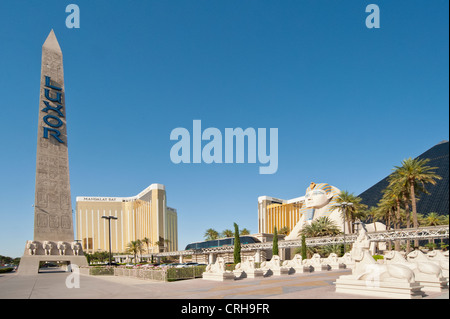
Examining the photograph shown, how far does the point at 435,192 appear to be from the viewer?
111375 mm

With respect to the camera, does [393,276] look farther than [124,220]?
No

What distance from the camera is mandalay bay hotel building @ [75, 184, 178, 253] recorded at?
147500mm

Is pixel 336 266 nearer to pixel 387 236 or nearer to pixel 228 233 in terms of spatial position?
pixel 387 236

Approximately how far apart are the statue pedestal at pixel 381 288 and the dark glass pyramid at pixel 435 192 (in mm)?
81552

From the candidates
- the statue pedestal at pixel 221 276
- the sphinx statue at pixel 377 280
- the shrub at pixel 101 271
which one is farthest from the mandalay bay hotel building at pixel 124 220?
the sphinx statue at pixel 377 280

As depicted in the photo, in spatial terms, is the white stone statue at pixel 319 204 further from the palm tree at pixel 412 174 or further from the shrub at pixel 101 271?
the shrub at pixel 101 271

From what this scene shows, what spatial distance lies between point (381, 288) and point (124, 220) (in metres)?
156

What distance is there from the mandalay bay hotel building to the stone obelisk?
318ft

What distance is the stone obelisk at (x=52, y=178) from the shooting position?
4694 centimetres

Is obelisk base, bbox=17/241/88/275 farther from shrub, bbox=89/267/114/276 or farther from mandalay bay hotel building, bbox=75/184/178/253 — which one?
mandalay bay hotel building, bbox=75/184/178/253

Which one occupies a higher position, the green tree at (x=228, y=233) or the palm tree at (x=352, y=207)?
the palm tree at (x=352, y=207)

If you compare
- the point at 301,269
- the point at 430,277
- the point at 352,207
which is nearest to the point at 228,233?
the point at 352,207

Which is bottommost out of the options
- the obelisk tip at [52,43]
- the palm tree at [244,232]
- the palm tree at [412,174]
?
the palm tree at [244,232]
